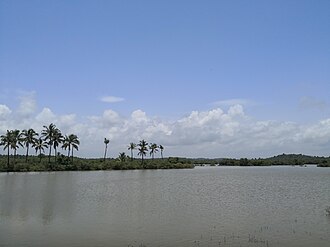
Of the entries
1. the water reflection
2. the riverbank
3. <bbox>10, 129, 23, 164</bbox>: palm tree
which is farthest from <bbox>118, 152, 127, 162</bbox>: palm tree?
the water reflection

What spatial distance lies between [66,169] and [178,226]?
79270 mm

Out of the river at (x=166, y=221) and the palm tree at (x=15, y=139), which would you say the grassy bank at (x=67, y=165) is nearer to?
the palm tree at (x=15, y=139)

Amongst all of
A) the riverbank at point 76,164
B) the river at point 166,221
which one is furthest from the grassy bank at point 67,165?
the river at point 166,221

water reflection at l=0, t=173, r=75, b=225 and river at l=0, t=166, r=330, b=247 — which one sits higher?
water reflection at l=0, t=173, r=75, b=225

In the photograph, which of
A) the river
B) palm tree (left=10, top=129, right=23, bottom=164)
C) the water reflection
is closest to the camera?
the river

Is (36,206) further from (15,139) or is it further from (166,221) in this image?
(15,139)

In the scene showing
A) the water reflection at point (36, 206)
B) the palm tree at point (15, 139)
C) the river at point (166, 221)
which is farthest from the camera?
the palm tree at point (15, 139)

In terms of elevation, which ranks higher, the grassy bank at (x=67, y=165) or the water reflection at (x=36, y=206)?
the grassy bank at (x=67, y=165)

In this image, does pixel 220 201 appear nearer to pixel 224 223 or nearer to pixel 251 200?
pixel 251 200

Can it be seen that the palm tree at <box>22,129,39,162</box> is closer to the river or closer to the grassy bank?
the grassy bank

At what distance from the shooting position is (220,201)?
31.7m

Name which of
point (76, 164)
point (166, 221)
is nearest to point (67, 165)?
point (76, 164)

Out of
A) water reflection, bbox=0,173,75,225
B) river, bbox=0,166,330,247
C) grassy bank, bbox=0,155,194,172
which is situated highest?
grassy bank, bbox=0,155,194,172

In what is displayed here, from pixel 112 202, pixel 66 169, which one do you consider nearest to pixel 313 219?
pixel 112 202
